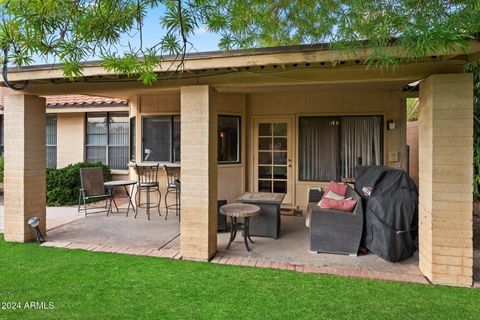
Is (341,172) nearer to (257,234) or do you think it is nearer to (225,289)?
(257,234)

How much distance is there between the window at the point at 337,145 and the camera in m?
7.38

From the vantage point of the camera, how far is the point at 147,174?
7.55 metres

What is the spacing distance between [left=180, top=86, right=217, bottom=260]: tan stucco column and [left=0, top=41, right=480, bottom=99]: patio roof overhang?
301mm

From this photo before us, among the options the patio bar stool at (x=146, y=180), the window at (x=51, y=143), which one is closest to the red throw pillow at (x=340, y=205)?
the patio bar stool at (x=146, y=180)

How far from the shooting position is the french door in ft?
25.8

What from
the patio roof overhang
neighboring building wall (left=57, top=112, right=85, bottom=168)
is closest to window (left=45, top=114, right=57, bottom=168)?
neighboring building wall (left=57, top=112, right=85, bottom=168)

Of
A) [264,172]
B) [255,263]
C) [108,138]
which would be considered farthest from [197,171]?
[108,138]

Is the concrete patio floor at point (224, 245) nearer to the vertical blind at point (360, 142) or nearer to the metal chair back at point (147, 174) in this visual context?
the metal chair back at point (147, 174)

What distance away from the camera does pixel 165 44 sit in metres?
2.88

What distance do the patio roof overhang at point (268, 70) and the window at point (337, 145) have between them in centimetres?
328

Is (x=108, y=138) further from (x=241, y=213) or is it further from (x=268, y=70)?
(x=268, y=70)

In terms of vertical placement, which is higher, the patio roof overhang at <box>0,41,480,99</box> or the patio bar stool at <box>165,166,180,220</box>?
Answer: the patio roof overhang at <box>0,41,480,99</box>

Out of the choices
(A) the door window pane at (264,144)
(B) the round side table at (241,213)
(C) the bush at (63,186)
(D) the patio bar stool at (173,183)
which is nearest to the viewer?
(B) the round side table at (241,213)

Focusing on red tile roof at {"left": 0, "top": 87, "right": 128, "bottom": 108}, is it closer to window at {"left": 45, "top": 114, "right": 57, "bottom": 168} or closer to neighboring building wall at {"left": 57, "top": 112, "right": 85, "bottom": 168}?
neighboring building wall at {"left": 57, "top": 112, "right": 85, "bottom": 168}
